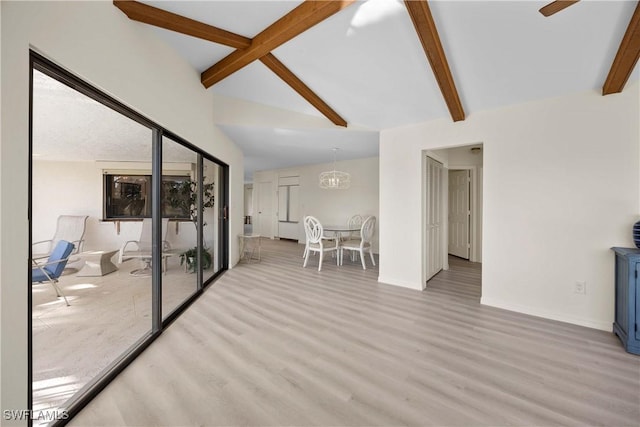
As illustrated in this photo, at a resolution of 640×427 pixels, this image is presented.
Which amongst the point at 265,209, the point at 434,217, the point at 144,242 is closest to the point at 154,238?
the point at 144,242

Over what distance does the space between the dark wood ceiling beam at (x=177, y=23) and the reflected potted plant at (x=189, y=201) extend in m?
1.57

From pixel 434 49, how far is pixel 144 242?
4086 millimetres

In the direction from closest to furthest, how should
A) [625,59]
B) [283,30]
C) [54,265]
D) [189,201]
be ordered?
1. [625,59]
2. [283,30]
3. [54,265]
4. [189,201]

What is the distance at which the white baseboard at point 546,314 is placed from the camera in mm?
2486

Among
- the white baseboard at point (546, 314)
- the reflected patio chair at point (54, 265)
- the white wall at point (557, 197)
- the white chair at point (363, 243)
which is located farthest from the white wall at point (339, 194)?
the reflected patio chair at point (54, 265)

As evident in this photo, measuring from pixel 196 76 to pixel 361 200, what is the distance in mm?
4516

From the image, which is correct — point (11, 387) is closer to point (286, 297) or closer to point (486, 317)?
point (286, 297)

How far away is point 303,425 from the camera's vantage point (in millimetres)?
1386

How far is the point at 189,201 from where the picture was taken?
11.5ft

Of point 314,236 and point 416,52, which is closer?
point 416,52

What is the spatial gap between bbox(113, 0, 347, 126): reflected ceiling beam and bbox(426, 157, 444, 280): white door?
220 centimetres

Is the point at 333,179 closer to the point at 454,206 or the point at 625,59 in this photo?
the point at 454,206

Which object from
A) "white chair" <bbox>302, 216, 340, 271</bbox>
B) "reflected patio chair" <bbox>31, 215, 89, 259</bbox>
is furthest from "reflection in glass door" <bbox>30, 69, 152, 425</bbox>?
"white chair" <bbox>302, 216, 340, 271</bbox>

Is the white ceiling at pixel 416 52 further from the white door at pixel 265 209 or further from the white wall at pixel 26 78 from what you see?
the white door at pixel 265 209
